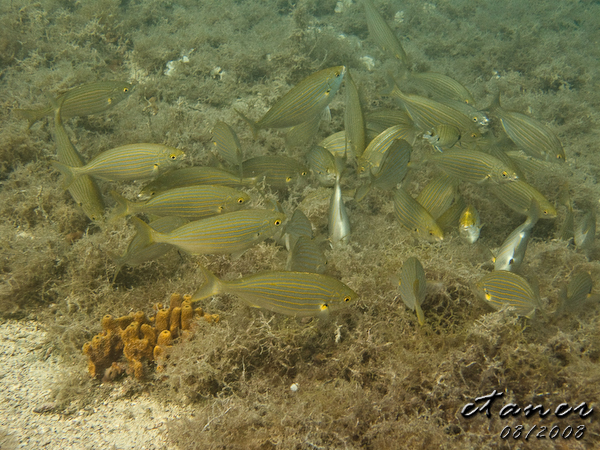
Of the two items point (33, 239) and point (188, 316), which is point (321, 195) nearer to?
point (188, 316)

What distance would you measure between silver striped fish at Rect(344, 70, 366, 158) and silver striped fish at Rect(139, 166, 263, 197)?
4.27 feet

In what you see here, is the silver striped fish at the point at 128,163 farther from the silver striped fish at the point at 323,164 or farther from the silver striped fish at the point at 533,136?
the silver striped fish at the point at 533,136

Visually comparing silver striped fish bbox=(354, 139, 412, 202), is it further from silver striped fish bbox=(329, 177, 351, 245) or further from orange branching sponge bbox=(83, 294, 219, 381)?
orange branching sponge bbox=(83, 294, 219, 381)

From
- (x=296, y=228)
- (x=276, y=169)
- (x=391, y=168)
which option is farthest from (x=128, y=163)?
(x=391, y=168)

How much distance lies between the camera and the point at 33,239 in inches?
138

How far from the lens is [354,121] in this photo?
12.8 ft

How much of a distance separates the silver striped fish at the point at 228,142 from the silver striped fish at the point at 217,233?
3.54ft

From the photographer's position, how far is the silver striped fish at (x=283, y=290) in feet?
7.48

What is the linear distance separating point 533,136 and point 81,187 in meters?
5.15

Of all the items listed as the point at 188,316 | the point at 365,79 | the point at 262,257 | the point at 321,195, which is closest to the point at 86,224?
the point at 188,316

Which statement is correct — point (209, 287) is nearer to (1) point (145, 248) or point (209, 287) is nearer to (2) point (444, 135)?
(1) point (145, 248)

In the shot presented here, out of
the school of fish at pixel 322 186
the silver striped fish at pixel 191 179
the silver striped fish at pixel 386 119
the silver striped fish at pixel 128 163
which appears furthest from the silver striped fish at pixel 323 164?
the silver striped fish at pixel 128 163

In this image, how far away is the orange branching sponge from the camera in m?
2.79

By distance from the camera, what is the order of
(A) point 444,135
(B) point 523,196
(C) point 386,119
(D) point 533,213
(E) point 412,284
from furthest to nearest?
(C) point 386,119, (A) point 444,135, (B) point 523,196, (D) point 533,213, (E) point 412,284
